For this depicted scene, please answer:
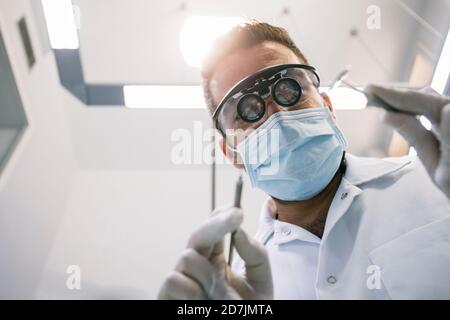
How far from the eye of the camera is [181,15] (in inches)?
51.7

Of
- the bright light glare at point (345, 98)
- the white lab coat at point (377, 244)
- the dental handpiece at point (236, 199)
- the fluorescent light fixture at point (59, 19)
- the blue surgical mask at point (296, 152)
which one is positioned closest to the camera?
the dental handpiece at point (236, 199)

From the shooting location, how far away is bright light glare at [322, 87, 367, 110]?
1.20 metres

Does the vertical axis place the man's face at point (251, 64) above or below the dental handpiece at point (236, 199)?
above

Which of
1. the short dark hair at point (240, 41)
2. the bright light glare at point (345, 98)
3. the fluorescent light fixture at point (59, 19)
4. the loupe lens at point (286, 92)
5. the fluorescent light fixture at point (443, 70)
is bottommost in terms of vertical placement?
the bright light glare at point (345, 98)

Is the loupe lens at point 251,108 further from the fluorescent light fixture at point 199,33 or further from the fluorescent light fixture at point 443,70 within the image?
the fluorescent light fixture at point 443,70

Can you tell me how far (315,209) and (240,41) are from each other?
1.82ft

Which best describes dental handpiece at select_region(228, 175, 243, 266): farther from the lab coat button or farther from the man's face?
the man's face

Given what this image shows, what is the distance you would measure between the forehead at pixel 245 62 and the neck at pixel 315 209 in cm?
38

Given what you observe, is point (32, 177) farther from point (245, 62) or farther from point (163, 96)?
point (245, 62)

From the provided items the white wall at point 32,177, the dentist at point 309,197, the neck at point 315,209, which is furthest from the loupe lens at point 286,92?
the white wall at point 32,177

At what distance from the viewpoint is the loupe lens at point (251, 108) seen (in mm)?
866

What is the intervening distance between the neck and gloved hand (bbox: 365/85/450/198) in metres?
0.29
